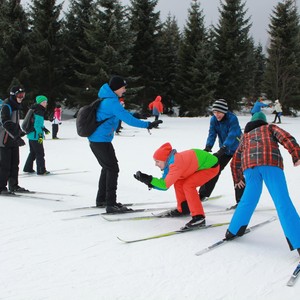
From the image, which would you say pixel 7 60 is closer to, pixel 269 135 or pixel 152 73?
pixel 152 73

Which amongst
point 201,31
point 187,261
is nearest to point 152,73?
point 201,31

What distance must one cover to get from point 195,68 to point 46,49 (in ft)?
39.8

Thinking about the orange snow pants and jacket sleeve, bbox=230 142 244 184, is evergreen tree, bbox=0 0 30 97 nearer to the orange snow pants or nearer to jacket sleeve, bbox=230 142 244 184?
the orange snow pants

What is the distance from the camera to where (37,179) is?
7.91 m

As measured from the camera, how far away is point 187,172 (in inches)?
174

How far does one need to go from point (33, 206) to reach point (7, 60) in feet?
72.8

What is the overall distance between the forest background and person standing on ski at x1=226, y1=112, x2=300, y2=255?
22.7 m

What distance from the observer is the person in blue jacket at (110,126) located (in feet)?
16.0

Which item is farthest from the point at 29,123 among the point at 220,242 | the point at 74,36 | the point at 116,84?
the point at 74,36

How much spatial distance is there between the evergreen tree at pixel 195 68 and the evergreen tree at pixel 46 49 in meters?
10.7

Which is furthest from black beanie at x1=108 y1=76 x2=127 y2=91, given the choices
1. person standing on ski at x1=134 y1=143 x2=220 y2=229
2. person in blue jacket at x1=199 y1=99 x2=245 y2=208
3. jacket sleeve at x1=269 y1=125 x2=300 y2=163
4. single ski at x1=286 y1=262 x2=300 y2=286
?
single ski at x1=286 y1=262 x2=300 y2=286

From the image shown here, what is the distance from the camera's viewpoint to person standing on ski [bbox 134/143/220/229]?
411 cm

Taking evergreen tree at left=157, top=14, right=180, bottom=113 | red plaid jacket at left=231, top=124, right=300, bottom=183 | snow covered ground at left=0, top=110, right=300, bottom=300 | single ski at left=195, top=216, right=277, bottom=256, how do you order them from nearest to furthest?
snow covered ground at left=0, top=110, right=300, bottom=300, red plaid jacket at left=231, top=124, right=300, bottom=183, single ski at left=195, top=216, right=277, bottom=256, evergreen tree at left=157, top=14, right=180, bottom=113

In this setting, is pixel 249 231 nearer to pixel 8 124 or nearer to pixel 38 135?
pixel 8 124
